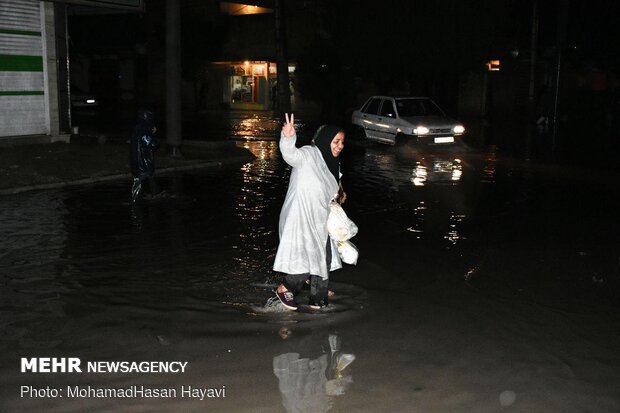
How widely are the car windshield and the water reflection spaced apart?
1623 centimetres

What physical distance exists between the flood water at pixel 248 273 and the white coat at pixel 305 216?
0.49 meters

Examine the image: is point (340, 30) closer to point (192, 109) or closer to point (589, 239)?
point (192, 109)

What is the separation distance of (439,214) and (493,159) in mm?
8699

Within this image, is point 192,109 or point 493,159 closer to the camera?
point 493,159

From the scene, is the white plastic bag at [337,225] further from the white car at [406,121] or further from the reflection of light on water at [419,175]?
the white car at [406,121]

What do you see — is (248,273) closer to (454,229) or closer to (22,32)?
(454,229)

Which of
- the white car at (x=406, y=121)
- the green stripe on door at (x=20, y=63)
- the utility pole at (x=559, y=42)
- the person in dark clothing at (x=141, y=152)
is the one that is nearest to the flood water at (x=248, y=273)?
the person in dark clothing at (x=141, y=152)

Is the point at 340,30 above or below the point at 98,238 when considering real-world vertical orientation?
above

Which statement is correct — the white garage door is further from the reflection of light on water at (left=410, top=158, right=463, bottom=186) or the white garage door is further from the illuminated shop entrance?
the illuminated shop entrance

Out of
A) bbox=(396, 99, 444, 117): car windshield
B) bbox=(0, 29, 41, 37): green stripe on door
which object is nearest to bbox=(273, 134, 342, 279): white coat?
bbox=(0, 29, 41, 37): green stripe on door

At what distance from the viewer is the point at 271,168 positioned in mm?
16641

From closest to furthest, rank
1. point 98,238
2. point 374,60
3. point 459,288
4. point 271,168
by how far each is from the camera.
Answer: point 459,288, point 98,238, point 271,168, point 374,60

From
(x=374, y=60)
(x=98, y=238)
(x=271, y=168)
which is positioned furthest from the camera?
(x=374, y=60)

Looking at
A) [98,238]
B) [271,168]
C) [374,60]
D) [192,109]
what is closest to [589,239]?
[98,238]
